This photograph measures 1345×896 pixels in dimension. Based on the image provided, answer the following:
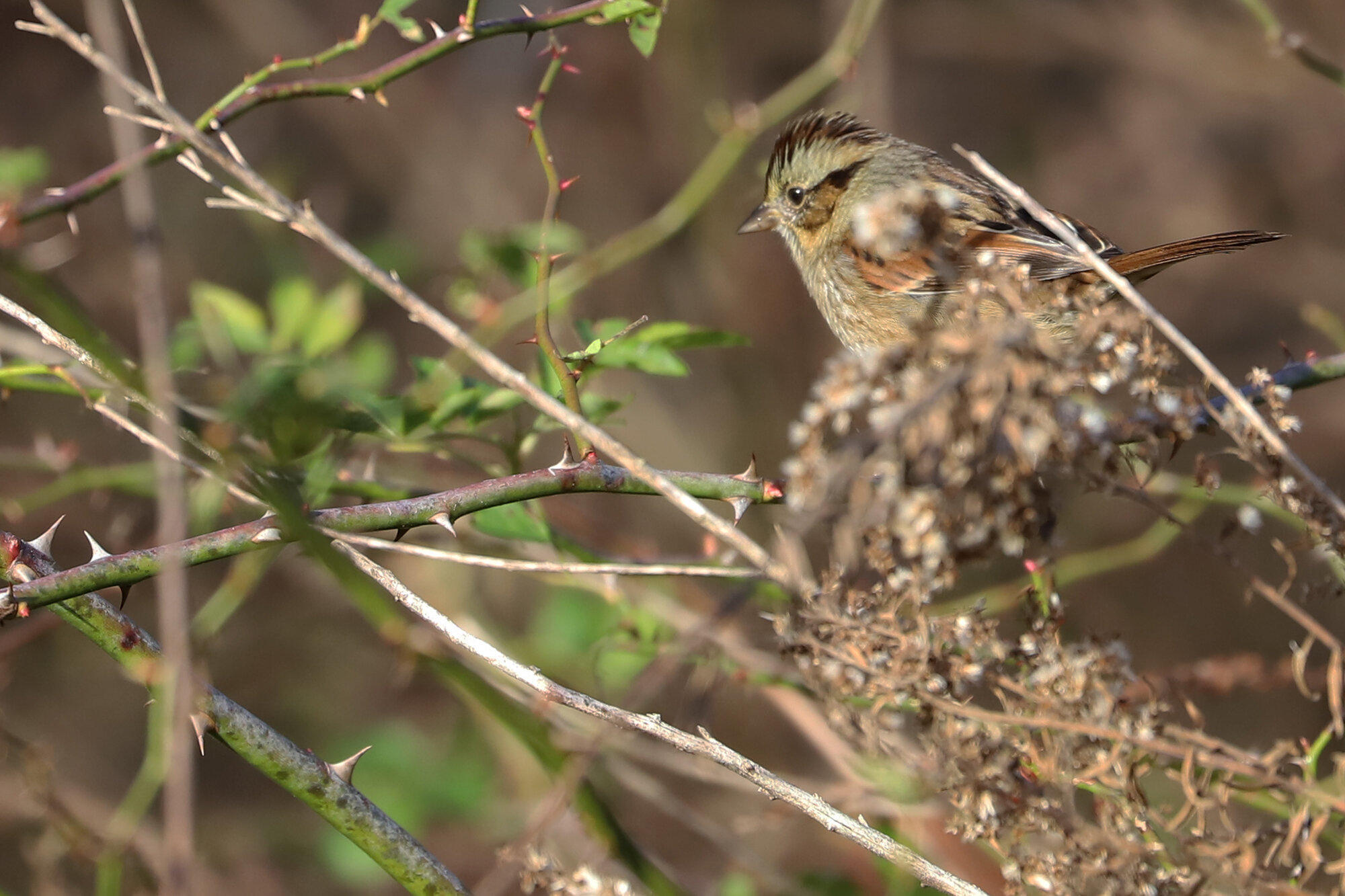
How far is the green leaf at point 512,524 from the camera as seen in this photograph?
6.26 ft

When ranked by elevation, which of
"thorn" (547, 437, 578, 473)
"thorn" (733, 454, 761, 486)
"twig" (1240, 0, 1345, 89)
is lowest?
"thorn" (547, 437, 578, 473)

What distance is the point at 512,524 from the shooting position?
195 centimetres

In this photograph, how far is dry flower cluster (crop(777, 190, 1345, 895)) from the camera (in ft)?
3.33

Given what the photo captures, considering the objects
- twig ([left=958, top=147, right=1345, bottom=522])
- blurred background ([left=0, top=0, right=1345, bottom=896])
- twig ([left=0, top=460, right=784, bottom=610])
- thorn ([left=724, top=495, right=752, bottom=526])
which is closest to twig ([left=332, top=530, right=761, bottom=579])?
twig ([left=0, top=460, right=784, bottom=610])

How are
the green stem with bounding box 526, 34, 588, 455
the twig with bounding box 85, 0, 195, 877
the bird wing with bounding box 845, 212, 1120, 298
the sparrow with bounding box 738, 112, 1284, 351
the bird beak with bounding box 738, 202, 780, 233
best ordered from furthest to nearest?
1. the bird beak with bounding box 738, 202, 780, 233
2. the sparrow with bounding box 738, 112, 1284, 351
3. the bird wing with bounding box 845, 212, 1120, 298
4. the green stem with bounding box 526, 34, 588, 455
5. the twig with bounding box 85, 0, 195, 877

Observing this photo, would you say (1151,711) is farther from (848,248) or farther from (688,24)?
(688,24)

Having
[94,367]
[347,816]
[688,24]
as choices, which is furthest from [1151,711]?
[688,24]

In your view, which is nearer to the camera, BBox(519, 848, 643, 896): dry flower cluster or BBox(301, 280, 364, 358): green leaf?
BBox(519, 848, 643, 896): dry flower cluster

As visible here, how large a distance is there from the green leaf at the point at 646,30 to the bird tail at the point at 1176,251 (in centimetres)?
126

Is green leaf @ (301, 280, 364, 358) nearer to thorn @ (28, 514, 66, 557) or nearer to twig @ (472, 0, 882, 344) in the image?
twig @ (472, 0, 882, 344)

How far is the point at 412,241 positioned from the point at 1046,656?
4760 millimetres

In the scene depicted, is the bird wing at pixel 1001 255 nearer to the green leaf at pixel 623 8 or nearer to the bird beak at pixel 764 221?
the bird beak at pixel 764 221

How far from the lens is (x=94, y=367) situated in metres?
1.62

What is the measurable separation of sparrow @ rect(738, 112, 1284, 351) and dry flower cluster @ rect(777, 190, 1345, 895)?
1.63m
